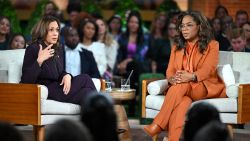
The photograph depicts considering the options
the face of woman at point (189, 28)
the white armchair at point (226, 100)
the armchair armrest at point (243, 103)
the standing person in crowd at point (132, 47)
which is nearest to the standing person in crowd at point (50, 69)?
the white armchair at point (226, 100)

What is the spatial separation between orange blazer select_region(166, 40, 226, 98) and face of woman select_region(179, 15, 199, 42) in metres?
0.19

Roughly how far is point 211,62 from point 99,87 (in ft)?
4.18

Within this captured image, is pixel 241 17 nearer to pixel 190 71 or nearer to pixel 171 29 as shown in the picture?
pixel 171 29

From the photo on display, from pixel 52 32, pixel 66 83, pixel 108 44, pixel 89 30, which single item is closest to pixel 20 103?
pixel 66 83

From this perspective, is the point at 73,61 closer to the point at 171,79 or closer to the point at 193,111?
the point at 171,79

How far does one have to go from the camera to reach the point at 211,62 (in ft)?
33.0

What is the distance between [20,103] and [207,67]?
2.08 meters

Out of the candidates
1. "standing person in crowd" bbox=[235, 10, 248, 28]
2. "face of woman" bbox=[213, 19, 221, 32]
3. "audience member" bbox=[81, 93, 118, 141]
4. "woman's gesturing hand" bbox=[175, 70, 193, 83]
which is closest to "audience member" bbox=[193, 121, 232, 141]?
"audience member" bbox=[81, 93, 118, 141]

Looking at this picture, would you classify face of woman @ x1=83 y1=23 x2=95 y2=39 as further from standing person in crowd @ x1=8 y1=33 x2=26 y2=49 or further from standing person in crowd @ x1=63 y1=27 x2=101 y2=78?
standing person in crowd @ x1=8 y1=33 x2=26 y2=49

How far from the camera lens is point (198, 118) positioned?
707 cm

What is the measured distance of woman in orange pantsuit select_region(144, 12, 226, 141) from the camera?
9.73m

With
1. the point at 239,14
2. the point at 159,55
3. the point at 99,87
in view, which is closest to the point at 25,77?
the point at 99,87

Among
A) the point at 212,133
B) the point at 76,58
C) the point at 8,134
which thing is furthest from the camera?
the point at 76,58

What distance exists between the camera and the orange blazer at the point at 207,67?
32.8ft
